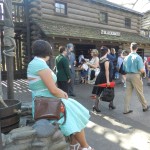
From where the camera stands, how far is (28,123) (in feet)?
12.7

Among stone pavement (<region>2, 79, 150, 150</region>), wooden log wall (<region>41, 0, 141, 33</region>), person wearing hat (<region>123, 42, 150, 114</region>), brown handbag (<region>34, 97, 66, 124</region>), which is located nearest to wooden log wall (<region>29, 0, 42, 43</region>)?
wooden log wall (<region>41, 0, 141, 33</region>)

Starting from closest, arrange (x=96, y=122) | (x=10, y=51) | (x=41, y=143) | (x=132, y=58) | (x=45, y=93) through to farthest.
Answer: (x=41, y=143)
(x=45, y=93)
(x=10, y=51)
(x=96, y=122)
(x=132, y=58)

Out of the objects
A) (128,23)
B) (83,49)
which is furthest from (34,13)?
(128,23)

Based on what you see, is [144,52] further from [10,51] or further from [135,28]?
[10,51]

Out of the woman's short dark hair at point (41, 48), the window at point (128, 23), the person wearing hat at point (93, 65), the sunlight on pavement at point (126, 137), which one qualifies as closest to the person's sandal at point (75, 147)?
the sunlight on pavement at point (126, 137)

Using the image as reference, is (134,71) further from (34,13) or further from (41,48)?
(34,13)

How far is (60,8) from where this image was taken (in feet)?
49.1

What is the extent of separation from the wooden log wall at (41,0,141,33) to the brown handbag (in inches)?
444

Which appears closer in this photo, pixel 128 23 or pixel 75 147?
pixel 75 147

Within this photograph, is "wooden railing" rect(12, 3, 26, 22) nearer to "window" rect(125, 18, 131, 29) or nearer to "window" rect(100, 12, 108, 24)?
"window" rect(100, 12, 108, 24)

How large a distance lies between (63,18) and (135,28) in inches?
343

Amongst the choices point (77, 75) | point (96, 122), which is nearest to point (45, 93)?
point (96, 122)

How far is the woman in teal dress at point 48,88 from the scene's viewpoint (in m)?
3.29

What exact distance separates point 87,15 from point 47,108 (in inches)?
559
